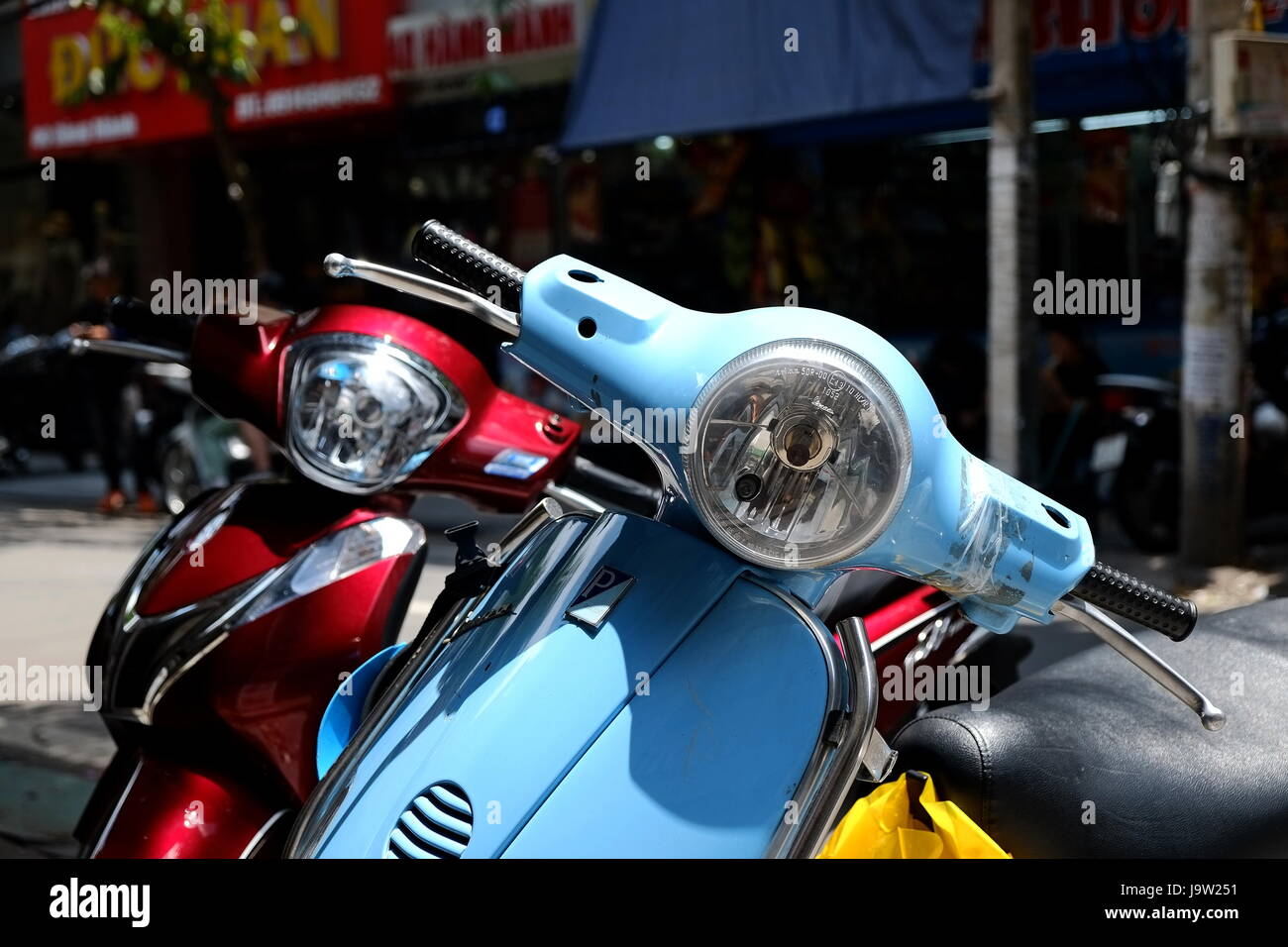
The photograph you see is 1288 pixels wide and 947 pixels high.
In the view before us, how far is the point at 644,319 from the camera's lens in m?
1.47

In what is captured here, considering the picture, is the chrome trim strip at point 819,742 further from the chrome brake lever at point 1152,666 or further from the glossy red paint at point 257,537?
the glossy red paint at point 257,537

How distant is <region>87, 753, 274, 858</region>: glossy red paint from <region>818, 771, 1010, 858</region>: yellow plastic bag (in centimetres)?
105

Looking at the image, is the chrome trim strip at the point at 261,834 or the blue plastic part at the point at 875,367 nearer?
the blue plastic part at the point at 875,367

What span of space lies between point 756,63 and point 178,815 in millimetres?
7882

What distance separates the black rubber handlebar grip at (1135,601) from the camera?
161 cm

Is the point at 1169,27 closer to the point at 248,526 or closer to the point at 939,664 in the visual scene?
the point at 939,664

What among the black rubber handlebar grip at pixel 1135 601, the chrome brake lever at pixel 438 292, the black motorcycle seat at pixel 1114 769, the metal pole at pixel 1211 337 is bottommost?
the metal pole at pixel 1211 337

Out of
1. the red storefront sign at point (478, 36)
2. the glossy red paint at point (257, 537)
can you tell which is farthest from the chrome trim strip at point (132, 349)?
the red storefront sign at point (478, 36)

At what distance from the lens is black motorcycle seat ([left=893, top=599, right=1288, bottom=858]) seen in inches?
62.3

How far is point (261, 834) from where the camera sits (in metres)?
2.17

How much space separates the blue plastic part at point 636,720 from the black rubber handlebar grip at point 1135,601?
347mm

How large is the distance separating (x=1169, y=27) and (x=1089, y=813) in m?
7.52
